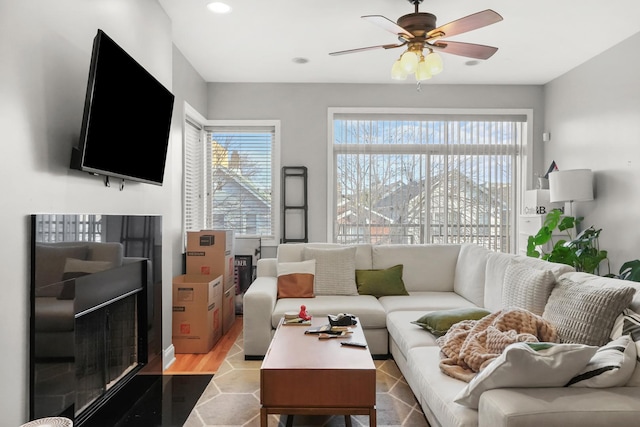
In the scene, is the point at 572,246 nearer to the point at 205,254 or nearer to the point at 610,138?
the point at 610,138

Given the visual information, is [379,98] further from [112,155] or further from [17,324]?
[17,324]

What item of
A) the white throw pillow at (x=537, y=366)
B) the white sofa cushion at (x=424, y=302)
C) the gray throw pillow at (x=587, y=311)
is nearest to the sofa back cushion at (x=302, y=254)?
the white sofa cushion at (x=424, y=302)

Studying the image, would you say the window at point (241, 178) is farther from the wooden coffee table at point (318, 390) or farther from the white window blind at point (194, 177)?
the wooden coffee table at point (318, 390)

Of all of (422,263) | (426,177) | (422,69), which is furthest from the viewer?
(426,177)

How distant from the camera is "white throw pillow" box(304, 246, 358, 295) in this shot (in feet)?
12.5

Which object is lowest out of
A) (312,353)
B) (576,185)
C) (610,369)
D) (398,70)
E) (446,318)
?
(312,353)

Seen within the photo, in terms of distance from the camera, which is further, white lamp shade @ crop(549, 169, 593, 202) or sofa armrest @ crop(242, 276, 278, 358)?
white lamp shade @ crop(549, 169, 593, 202)

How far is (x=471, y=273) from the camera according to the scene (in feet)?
11.7

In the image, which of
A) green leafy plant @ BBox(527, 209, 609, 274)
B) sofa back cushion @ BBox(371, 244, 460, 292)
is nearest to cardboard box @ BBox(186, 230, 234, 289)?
sofa back cushion @ BBox(371, 244, 460, 292)

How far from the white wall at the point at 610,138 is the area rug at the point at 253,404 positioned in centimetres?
258

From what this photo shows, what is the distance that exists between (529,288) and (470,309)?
0.50m

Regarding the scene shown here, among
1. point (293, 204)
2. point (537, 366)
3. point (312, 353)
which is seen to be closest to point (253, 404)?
point (312, 353)

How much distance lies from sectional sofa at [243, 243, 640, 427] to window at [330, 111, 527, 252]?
47.7 inches

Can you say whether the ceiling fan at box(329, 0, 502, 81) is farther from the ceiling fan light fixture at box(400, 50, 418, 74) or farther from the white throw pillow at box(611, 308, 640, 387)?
the white throw pillow at box(611, 308, 640, 387)
